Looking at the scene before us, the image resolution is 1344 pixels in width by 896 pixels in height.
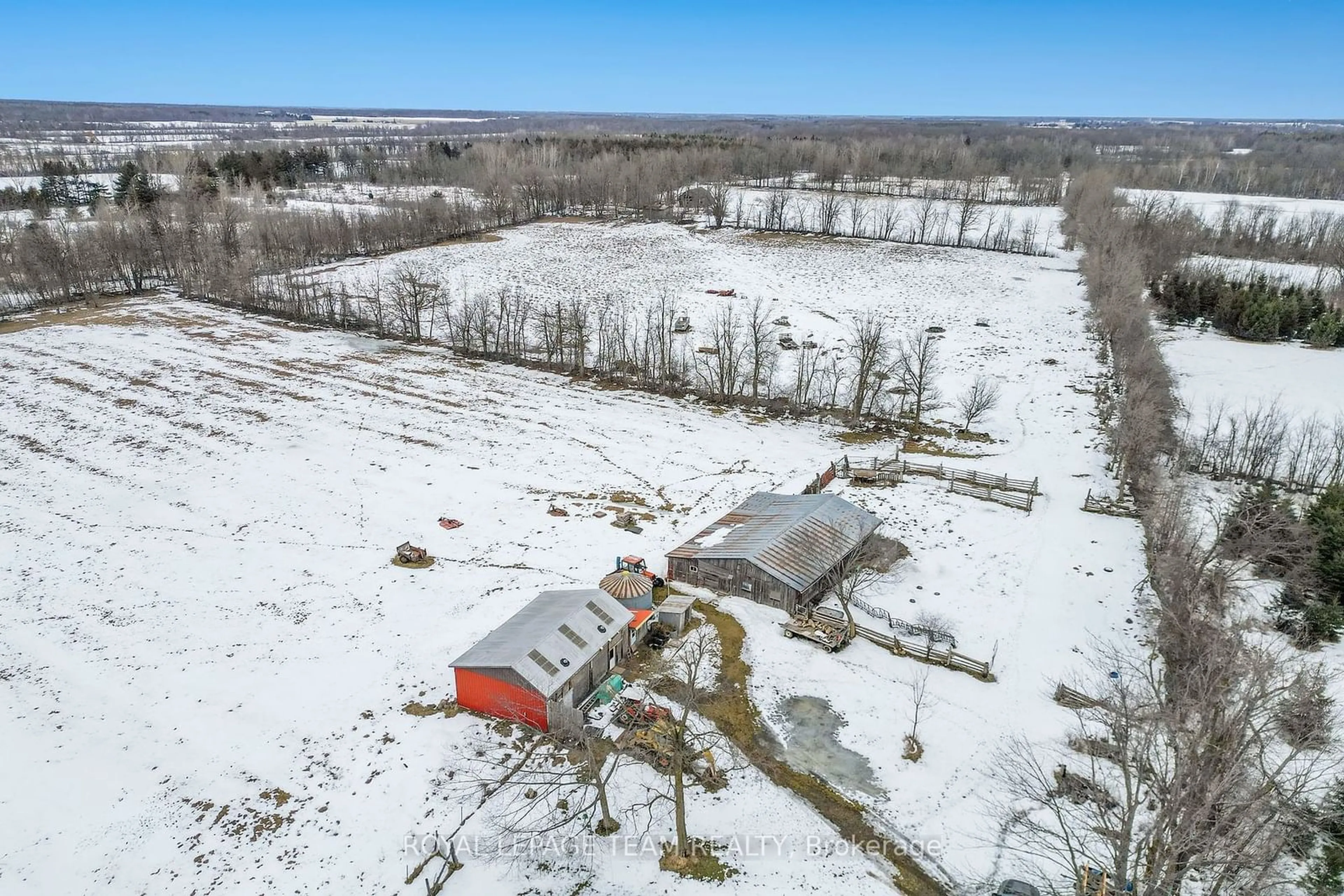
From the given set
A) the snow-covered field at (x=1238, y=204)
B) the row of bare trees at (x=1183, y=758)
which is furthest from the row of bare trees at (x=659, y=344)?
the snow-covered field at (x=1238, y=204)

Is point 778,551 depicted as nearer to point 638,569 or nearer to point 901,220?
point 638,569

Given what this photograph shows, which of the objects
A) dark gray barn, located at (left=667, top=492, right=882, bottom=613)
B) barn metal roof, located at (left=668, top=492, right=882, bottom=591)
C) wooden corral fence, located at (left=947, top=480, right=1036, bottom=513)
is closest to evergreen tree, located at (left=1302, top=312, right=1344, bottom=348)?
wooden corral fence, located at (left=947, top=480, right=1036, bottom=513)

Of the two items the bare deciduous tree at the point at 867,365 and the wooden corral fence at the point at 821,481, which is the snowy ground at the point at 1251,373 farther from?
the wooden corral fence at the point at 821,481

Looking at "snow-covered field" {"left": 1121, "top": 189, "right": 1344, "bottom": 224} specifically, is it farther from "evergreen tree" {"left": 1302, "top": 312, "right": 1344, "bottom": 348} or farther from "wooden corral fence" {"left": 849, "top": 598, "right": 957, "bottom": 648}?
"wooden corral fence" {"left": 849, "top": 598, "right": 957, "bottom": 648}

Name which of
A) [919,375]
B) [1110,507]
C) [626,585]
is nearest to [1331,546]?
[1110,507]

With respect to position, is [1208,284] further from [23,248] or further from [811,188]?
[23,248]

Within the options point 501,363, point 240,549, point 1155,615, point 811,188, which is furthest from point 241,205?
point 1155,615
